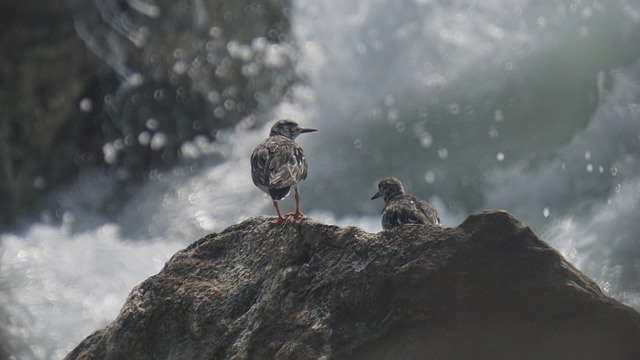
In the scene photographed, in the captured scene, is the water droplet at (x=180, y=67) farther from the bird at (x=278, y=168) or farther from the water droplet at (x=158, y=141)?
the bird at (x=278, y=168)

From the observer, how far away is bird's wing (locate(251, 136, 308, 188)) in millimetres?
7071

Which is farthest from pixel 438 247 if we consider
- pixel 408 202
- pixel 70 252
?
pixel 70 252

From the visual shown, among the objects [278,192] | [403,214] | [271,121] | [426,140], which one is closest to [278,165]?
[278,192]

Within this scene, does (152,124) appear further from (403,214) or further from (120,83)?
(403,214)

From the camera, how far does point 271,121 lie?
46.4 feet

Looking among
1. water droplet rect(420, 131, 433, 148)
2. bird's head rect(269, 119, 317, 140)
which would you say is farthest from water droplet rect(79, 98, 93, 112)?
bird's head rect(269, 119, 317, 140)

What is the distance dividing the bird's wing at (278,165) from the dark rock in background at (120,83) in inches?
240

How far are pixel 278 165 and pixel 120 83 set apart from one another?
21.8ft

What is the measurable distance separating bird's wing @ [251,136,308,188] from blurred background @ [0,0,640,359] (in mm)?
4702

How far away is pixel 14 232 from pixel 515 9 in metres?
7.97

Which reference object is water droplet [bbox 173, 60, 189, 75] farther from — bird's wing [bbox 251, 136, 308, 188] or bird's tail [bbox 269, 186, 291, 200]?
bird's tail [bbox 269, 186, 291, 200]

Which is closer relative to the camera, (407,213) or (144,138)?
(407,213)

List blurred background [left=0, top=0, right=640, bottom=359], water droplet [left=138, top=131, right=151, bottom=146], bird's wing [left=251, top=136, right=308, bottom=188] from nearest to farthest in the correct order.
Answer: bird's wing [left=251, top=136, right=308, bottom=188] < blurred background [left=0, top=0, right=640, bottom=359] < water droplet [left=138, top=131, right=151, bottom=146]

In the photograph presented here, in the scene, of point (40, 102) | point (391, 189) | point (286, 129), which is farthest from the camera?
point (40, 102)
